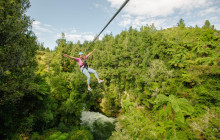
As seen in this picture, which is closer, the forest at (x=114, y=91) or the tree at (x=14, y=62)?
the tree at (x=14, y=62)

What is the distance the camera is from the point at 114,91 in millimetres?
33438

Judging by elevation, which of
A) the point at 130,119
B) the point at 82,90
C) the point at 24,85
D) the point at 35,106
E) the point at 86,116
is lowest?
the point at 86,116

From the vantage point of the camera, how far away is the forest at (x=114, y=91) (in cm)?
599

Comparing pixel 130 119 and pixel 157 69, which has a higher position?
pixel 157 69

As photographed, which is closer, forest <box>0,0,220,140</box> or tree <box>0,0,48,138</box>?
tree <box>0,0,48,138</box>

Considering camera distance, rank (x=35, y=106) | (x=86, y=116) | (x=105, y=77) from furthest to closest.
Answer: (x=105, y=77) → (x=86, y=116) → (x=35, y=106)

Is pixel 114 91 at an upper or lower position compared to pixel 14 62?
lower

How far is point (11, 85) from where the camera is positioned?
18.2ft

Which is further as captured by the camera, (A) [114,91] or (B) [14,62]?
(A) [114,91]

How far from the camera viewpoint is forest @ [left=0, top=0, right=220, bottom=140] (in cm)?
599

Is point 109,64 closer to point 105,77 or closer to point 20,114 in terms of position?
point 105,77

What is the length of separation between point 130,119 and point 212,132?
7.75 m

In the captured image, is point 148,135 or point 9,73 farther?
A: point 148,135

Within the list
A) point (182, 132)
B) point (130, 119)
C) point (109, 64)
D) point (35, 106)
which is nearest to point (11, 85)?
point (35, 106)
